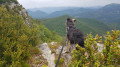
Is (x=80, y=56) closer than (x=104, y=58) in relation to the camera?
No

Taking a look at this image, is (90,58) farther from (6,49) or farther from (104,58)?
(6,49)

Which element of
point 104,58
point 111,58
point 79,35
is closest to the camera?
point 111,58

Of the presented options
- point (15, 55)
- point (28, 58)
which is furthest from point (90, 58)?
point (28, 58)

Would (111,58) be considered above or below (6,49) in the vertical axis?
above

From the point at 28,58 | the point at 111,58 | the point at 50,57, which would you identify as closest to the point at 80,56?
the point at 111,58

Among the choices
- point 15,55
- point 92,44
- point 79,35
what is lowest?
point 15,55

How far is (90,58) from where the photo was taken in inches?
120

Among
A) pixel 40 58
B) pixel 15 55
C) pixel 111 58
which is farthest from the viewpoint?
pixel 40 58

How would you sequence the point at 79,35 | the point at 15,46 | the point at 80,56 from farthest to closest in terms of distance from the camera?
the point at 15,46 < the point at 79,35 < the point at 80,56

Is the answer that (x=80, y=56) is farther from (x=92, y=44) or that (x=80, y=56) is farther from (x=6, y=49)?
(x=6, y=49)

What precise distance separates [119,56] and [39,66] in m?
6.07

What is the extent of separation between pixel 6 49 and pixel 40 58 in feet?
10.7

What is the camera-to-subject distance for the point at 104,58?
286cm

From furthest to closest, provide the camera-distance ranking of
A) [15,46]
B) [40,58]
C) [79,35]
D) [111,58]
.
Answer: [40,58], [15,46], [79,35], [111,58]
